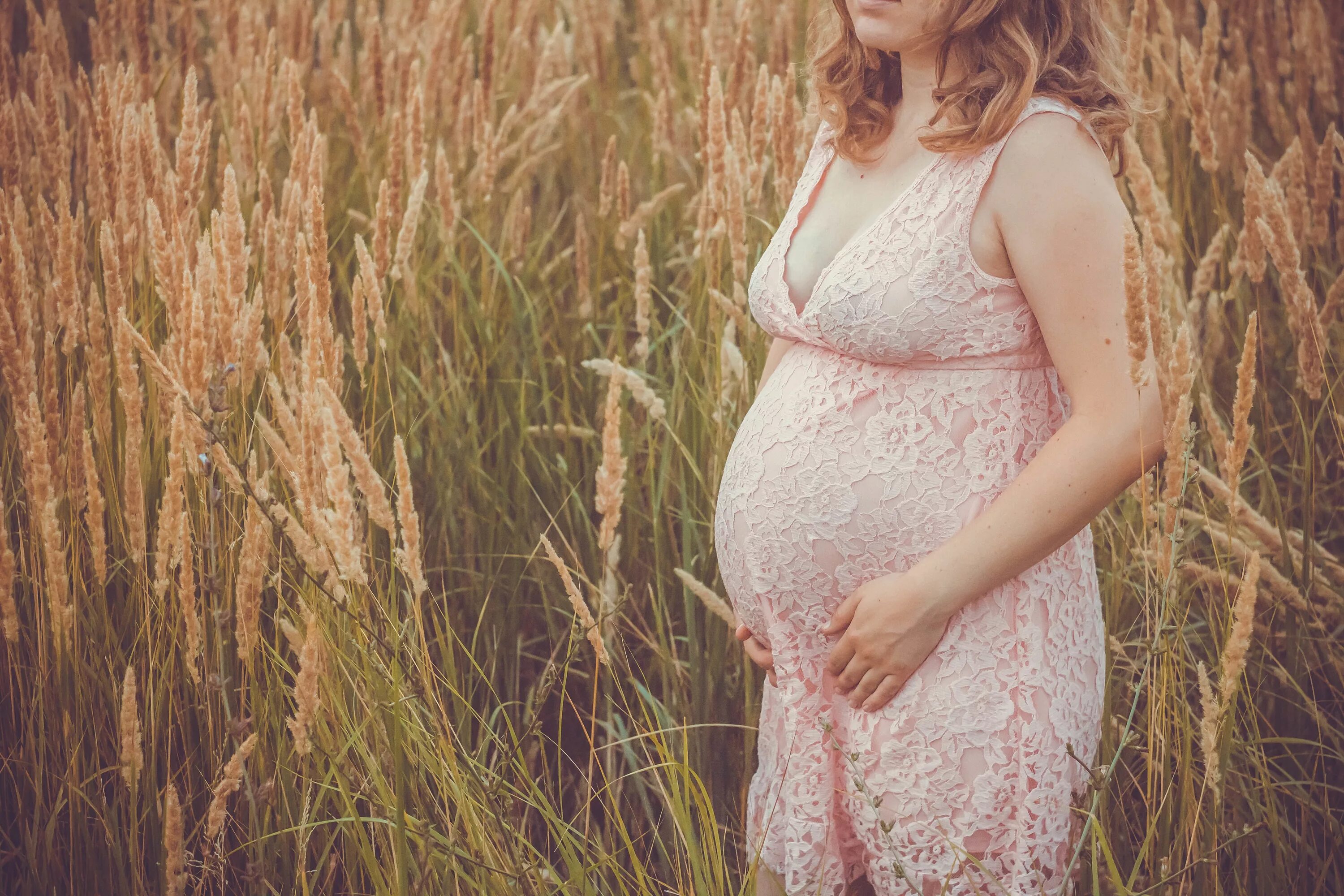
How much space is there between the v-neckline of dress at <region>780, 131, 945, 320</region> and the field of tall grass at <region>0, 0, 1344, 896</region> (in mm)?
224

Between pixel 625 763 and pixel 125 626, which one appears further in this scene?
pixel 625 763

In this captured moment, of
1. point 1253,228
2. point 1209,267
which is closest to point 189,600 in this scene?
point 1253,228

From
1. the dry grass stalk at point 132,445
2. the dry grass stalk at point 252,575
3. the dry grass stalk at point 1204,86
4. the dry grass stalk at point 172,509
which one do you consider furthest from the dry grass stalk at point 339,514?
the dry grass stalk at point 1204,86

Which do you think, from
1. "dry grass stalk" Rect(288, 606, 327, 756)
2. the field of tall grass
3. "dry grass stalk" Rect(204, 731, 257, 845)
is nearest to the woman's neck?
the field of tall grass

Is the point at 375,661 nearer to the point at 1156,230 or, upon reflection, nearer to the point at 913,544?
the point at 913,544

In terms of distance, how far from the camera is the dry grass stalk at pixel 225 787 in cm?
114

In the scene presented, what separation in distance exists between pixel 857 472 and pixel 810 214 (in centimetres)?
35

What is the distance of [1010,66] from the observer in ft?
3.82

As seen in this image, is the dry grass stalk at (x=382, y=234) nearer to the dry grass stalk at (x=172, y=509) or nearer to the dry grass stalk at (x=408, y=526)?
the dry grass stalk at (x=172, y=509)

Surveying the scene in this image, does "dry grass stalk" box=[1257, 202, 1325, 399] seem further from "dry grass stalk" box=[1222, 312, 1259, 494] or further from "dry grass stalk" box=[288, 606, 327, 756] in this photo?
"dry grass stalk" box=[288, 606, 327, 756]

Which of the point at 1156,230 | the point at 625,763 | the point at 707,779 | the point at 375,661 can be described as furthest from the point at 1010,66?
the point at 625,763

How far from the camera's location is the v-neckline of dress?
3.93 ft

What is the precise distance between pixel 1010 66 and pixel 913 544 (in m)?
0.51

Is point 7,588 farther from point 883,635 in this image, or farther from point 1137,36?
point 1137,36
